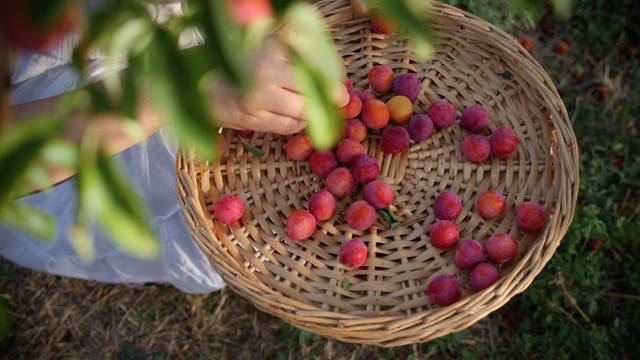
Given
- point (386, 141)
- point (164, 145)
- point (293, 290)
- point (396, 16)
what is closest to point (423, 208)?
point (386, 141)

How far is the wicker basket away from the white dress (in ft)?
0.74

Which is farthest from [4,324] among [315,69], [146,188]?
[315,69]

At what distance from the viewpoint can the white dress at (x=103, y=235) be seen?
119cm

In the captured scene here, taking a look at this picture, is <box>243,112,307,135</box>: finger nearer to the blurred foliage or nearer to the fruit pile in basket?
the fruit pile in basket

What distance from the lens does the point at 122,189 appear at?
0.26 metres

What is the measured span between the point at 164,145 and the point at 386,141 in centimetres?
43

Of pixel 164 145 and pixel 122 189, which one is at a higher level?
pixel 122 189

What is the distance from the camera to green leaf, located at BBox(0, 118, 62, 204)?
25 centimetres

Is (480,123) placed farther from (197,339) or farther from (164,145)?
(197,339)

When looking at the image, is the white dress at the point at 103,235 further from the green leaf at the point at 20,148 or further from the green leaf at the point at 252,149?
the green leaf at the point at 20,148

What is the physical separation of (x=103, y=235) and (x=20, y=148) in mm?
1017

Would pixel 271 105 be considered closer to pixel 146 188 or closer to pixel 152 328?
pixel 146 188

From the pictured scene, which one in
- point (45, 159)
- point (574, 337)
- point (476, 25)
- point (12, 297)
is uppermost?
point (45, 159)

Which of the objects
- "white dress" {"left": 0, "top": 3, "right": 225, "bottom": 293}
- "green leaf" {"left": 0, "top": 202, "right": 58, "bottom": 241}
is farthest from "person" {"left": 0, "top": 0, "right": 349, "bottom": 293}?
"green leaf" {"left": 0, "top": 202, "right": 58, "bottom": 241}
